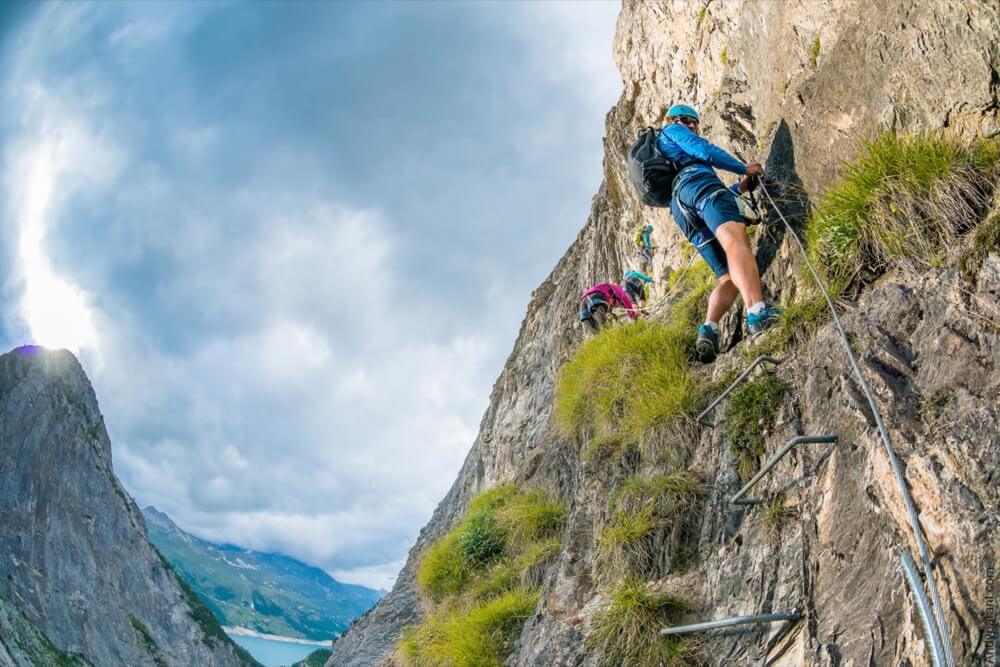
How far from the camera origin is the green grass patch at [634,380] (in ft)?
20.5

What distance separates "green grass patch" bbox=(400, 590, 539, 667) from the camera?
259 inches

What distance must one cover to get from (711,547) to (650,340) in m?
2.70

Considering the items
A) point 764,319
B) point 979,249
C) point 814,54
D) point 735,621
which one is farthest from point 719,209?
point 735,621

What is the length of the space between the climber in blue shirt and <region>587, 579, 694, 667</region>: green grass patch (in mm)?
2525

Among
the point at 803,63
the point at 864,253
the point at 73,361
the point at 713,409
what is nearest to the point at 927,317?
the point at 864,253

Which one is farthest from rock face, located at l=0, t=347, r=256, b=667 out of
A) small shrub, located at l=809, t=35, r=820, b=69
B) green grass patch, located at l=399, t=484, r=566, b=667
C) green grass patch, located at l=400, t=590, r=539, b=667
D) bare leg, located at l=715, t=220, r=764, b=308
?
small shrub, located at l=809, t=35, r=820, b=69

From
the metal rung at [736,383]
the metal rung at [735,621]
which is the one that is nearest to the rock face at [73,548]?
the metal rung at [736,383]

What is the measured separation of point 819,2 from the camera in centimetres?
685

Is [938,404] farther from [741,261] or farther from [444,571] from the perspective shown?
[444,571]

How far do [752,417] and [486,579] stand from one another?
4497 mm

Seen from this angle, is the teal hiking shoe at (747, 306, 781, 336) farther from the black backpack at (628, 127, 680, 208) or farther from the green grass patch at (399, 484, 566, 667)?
the green grass patch at (399, 484, 566, 667)

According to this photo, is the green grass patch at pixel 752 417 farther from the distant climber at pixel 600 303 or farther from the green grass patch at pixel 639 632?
the distant climber at pixel 600 303

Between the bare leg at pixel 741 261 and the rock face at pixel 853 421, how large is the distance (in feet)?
1.33

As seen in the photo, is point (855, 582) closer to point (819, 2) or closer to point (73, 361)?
point (819, 2)
